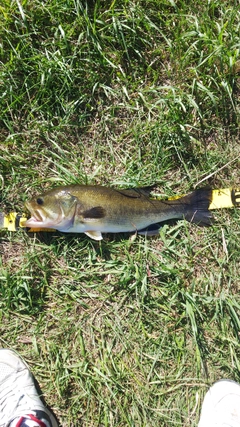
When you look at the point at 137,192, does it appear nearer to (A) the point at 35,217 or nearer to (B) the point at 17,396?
(A) the point at 35,217

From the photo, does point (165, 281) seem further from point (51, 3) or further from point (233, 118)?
point (51, 3)

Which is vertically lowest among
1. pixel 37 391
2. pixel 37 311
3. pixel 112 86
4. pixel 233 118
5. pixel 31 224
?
pixel 37 391

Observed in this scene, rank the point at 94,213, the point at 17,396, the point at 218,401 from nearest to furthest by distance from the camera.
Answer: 1. the point at 94,213
2. the point at 218,401
3. the point at 17,396

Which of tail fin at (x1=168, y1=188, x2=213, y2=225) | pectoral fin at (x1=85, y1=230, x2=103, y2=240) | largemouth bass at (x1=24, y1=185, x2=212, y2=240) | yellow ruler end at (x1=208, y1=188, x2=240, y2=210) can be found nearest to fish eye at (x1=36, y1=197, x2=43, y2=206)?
largemouth bass at (x1=24, y1=185, x2=212, y2=240)

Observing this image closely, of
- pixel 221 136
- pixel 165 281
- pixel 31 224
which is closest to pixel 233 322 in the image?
pixel 165 281

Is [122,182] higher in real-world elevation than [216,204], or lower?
higher

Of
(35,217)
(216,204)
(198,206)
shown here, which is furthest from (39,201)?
(216,204)

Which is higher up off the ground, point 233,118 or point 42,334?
point 233,118

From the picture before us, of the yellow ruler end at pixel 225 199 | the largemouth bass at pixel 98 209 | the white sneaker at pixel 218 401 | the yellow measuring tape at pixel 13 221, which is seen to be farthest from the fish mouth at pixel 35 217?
the white sneaker at pixel 218 401
